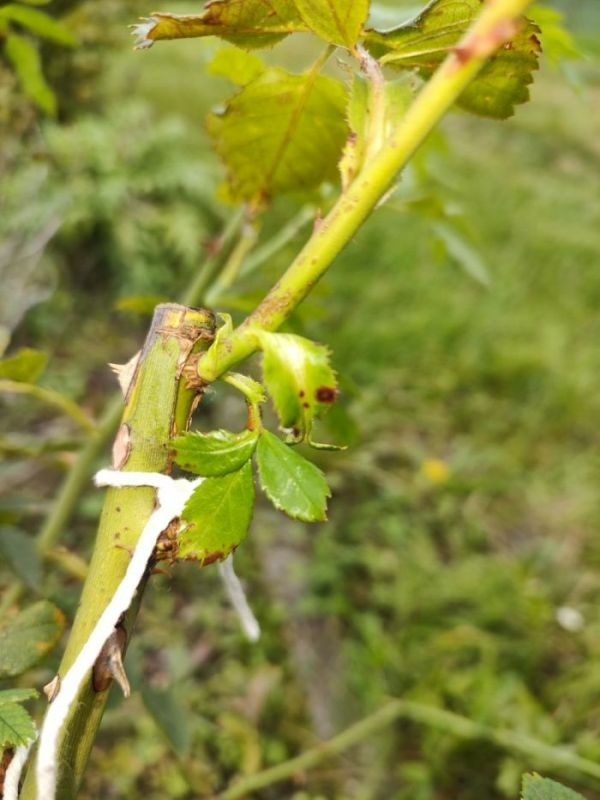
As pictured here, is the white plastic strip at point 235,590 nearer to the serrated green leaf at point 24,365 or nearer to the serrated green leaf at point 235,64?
the serrated green leaf at point 24,365

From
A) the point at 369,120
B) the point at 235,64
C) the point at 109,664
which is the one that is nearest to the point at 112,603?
the point at 109,664

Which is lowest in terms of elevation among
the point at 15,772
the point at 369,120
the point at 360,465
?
the point at 360,465

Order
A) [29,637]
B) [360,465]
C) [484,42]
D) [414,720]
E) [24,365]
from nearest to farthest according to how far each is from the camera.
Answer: [484,42] → [29,637] → [24,365] → [414,720] → [360,465]

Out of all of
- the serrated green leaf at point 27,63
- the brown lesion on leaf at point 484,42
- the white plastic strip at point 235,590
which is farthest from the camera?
the serrated green leaf at point 27,63

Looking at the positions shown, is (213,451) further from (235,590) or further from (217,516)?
(235,590)

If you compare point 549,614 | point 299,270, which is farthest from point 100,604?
point 549,614

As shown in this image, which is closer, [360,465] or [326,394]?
[326,394]

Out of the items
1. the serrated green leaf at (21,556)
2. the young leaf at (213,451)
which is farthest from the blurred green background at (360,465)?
the young leaf at (213,451)

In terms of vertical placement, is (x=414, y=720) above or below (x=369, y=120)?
below

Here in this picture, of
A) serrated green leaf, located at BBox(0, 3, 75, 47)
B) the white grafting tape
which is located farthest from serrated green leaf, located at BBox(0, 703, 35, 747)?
serrated green leaf, located at BBox(0, 3, 75, 47)
